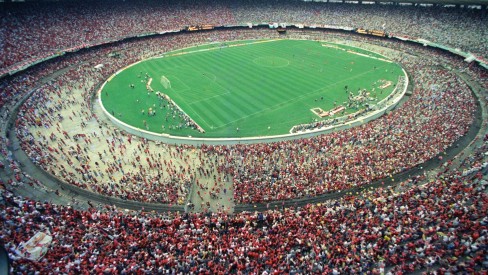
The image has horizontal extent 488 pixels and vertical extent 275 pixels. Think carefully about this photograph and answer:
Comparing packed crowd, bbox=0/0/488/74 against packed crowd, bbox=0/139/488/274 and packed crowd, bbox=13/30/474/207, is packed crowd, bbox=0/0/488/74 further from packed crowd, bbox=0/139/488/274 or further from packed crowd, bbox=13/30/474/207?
packed crowd, bbox=0/139/488/274

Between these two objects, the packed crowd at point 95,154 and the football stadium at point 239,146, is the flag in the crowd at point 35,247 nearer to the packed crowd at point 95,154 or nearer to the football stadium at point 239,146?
the football stadium at point 239,146

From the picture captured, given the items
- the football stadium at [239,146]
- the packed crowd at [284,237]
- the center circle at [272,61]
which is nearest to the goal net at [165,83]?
the football stadium at [239,146]

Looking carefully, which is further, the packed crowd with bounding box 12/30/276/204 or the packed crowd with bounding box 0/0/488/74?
the packed crowd with bounding box 0/0/488/74

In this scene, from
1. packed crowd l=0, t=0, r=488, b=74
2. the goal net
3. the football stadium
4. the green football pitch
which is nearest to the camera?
the football stadium

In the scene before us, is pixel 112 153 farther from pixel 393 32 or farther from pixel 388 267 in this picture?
pixel 393 32

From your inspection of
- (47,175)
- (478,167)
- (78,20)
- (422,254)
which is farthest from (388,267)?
(78,20)

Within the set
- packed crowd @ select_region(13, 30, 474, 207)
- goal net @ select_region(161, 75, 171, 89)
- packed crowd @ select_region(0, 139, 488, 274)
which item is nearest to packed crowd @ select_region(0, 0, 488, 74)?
goal net @ select_region(161, 75, 171, 89)
